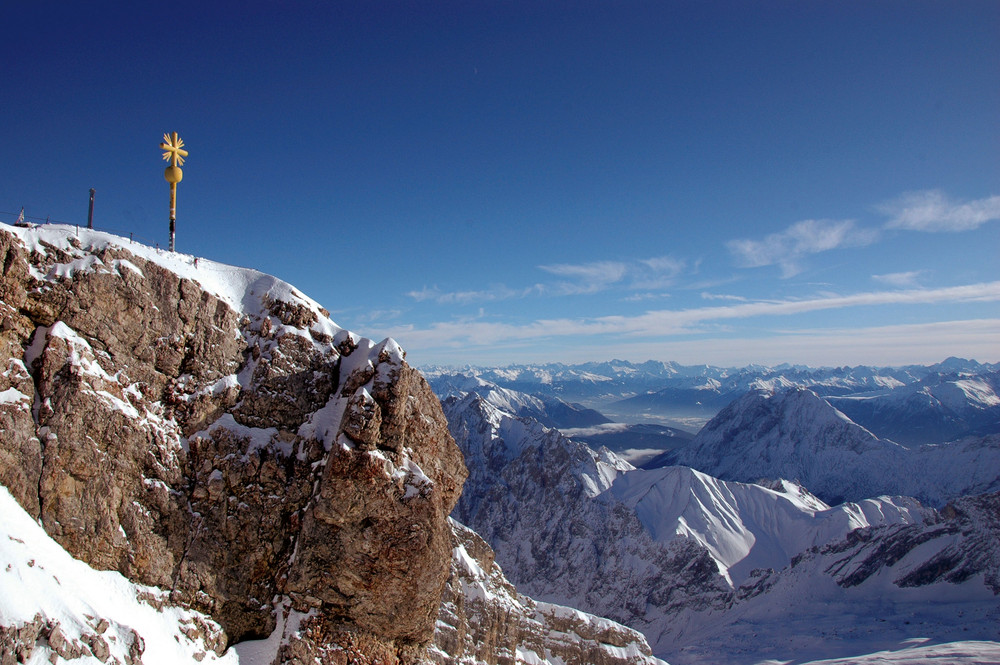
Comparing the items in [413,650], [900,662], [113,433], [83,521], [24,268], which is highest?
[24,268]

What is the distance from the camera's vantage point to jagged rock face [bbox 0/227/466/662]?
28047 millimetres

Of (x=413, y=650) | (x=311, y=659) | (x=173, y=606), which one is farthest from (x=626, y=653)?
(x=173, y=606)

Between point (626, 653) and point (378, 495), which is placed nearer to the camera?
point (378, 495)

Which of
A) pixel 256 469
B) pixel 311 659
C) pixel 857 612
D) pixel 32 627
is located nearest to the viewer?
pixel 32 627

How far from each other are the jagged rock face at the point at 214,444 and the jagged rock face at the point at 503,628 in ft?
148

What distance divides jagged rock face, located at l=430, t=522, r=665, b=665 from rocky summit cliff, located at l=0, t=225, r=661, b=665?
145ft

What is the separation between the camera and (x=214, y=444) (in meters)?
32.4

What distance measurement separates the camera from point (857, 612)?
163875mm

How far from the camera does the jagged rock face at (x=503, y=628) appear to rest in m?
74.9

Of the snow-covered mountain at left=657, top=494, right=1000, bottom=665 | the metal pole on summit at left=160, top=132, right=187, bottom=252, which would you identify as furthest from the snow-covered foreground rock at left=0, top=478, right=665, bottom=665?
the snow-covered mountain at left=657, top=494, right=1000, bottom=665

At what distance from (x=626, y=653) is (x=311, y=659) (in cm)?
8626

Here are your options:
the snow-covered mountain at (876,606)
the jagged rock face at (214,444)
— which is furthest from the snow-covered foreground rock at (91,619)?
the snow-covered mountain at (876,606)

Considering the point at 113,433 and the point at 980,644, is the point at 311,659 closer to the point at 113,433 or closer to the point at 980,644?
the point at 113,433

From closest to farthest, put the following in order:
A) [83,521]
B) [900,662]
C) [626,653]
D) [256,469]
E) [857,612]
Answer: [83,521]
[256,469]
[626,653]
[900,662]
[857,612]
